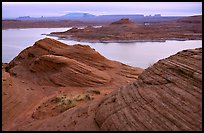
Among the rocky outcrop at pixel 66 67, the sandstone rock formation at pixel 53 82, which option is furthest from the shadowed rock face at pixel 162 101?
the rocky outcrop at pixel 66 67

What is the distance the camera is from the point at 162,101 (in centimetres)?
747

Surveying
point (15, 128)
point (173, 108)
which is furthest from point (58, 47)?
point (173, 108)

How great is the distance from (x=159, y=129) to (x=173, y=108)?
566 millimetres

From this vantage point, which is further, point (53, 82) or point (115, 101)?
point (53, 82)

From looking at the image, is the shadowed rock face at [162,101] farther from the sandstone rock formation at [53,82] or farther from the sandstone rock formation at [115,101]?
the sandstone rock formation at [53,82]

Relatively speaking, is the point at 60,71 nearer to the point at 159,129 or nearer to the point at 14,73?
the point at 14,73

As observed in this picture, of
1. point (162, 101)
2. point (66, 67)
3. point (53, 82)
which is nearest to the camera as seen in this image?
point (162, 101)

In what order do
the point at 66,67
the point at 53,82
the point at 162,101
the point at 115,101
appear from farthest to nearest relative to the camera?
the point at 66,67 < the point at 53,82 < the point at 115,101 < the point at 162,101

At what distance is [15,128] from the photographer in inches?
404

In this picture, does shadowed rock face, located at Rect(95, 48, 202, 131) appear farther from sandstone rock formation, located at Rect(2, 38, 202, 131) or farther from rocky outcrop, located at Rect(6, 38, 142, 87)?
rocky outcrop, located at Rect(6, 38, 142, 87)

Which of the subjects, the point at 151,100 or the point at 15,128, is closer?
the point at 151,100

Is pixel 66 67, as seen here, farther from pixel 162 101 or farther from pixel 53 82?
pixel 162 101

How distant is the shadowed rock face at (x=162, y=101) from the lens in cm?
679

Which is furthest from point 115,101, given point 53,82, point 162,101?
point 53,82
